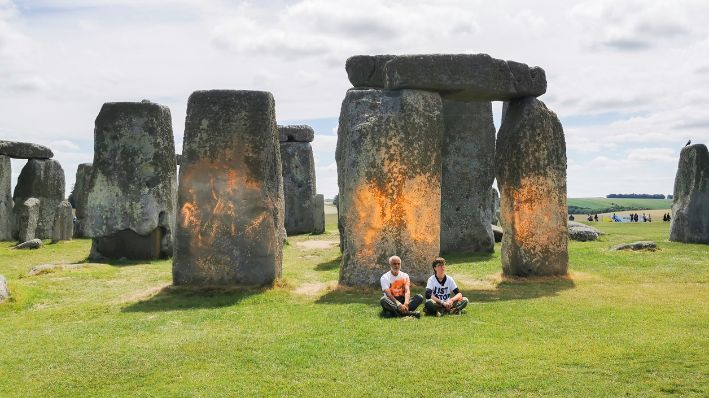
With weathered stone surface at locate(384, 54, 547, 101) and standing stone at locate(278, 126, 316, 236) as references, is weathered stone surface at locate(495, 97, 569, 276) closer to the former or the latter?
weathered stone surface at locate(384, 54, 547, 101)

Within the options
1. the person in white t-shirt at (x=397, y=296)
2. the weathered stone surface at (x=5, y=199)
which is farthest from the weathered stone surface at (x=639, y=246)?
the weathered stone surface at (x=5, y=199)

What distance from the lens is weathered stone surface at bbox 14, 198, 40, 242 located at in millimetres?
26188

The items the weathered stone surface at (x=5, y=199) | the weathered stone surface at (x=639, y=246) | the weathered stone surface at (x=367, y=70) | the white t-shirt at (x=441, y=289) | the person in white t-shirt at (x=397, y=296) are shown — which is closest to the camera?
the person in white t-shirt at (x=397, y=296)

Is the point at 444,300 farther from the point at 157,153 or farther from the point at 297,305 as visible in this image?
the point at 157,153

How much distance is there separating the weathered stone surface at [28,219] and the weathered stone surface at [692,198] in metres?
21.5

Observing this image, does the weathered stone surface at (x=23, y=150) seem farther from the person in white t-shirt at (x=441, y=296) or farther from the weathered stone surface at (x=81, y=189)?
the person in white t-shirt at (x=441, y=296)

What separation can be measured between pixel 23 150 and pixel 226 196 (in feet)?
59.5

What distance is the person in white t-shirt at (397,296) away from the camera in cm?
1113

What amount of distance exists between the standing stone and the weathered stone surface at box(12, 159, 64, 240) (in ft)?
29.2

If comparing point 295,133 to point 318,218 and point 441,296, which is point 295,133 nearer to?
point 318,218

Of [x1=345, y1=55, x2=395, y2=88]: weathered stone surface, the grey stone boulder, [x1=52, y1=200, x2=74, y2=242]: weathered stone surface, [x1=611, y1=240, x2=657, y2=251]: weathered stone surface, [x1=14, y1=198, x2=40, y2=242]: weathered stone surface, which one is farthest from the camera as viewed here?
[x1=52, y1=200, x2=74, y2=242]: weathered stone surface

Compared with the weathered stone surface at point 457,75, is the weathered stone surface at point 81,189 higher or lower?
lower

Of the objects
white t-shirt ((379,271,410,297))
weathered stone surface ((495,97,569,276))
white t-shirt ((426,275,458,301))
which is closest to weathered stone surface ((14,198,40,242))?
weathered stone surface ((495,97,569,276))

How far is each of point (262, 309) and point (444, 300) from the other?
3028 mm
